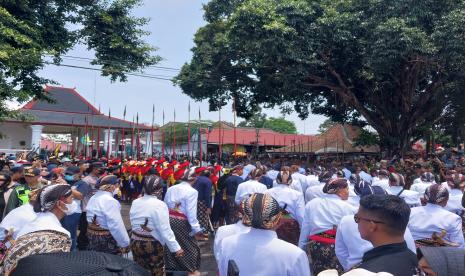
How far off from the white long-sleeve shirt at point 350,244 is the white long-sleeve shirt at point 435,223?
938 millimetres

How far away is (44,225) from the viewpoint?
277cm

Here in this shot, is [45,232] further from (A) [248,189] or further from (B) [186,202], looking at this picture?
(A) [248,189]

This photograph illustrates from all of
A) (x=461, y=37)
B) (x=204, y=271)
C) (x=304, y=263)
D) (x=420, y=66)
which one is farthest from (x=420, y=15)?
(x=304, y=263)

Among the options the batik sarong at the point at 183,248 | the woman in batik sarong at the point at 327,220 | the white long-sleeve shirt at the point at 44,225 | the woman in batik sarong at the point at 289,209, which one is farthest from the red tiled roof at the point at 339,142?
the white long-sleeve shirt at the point at 44,225

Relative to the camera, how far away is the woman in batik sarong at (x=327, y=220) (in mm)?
4344

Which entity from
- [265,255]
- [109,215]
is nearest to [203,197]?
Result: [109,215]

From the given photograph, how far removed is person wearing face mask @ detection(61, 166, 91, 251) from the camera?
5379mm

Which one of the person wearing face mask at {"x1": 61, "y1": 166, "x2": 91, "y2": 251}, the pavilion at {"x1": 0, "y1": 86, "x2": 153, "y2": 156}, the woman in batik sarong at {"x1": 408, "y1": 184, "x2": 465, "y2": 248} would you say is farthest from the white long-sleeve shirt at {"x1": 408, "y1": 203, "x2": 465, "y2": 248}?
the pavilion at {"x1": 0, "y1": 86, "x2": 153, "y2": 156}

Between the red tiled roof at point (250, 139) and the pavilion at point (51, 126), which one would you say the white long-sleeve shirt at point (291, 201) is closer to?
the pavilion at point (51, 126)

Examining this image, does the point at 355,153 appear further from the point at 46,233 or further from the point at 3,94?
the point at 46,233

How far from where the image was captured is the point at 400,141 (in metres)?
18.9

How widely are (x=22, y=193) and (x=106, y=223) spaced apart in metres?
1.40

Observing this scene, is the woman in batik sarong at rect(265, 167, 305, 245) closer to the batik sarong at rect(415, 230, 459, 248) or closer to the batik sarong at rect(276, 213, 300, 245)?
the batik sarong at rect(276, 213, 300, 245)

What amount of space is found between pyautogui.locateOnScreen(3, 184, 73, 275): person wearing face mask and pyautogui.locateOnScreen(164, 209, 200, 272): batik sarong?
219cm
